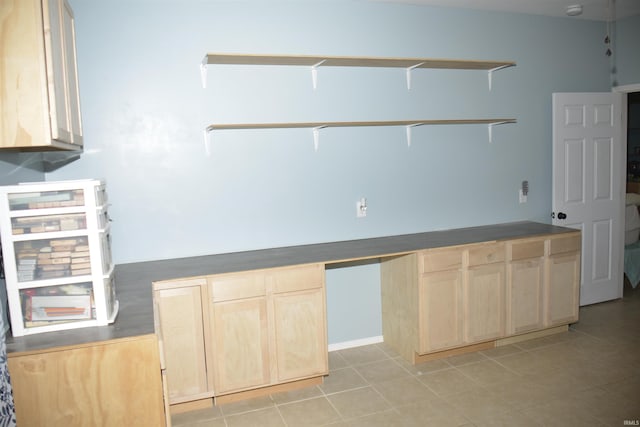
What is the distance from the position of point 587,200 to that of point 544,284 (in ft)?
3.81

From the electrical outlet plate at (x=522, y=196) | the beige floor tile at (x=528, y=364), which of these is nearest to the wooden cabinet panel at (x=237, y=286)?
the beige floor tile at (x=528, y=364)

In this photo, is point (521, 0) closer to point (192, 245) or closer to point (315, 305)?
point (315, 305)

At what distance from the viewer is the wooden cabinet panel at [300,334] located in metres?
3.06

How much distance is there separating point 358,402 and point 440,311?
0.85m

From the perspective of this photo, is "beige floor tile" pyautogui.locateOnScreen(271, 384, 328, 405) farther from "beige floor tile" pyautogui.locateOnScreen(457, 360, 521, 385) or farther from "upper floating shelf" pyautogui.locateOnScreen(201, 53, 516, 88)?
"upper floating shelf" pyautogui.locateOnScreen(201, 53, 516, 88)

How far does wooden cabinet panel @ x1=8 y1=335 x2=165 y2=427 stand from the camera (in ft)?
6.13

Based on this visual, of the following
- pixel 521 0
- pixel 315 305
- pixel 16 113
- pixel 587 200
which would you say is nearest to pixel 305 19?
pixel 521 0

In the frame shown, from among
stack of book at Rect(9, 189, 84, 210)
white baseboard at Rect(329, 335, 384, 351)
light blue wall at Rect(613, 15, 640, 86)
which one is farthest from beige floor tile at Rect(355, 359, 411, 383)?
light blue wall at Rect(613, 15, 640, 86)

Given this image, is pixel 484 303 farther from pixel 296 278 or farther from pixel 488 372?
pixel 296 278

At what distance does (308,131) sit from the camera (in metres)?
3.58

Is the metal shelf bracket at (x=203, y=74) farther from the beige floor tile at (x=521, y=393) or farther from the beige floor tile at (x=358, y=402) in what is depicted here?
the beige floor tile at (x=521, y=393)

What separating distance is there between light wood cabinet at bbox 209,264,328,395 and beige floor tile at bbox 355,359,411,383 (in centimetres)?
35

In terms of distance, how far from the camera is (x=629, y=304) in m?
4.52

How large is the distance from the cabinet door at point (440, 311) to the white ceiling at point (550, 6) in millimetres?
1976
